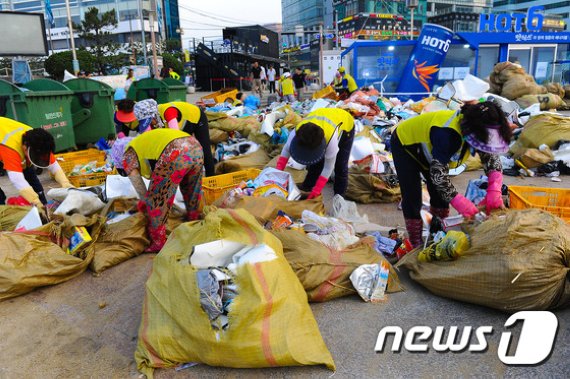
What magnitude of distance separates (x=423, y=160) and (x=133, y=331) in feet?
7.08

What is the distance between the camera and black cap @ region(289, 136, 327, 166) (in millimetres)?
3463

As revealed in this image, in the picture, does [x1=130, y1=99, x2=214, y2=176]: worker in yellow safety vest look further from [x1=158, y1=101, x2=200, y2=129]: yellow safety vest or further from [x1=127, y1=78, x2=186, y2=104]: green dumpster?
[x1=127, y1=78, x2=186, y2=104]: green dumpster

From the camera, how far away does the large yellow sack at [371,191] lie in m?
4.72

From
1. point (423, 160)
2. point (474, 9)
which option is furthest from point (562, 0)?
point (423, 160)

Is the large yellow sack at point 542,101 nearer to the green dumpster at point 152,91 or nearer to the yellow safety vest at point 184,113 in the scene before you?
the green dumpster at point 152,91

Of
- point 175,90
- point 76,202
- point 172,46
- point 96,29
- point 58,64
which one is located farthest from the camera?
point 172,46

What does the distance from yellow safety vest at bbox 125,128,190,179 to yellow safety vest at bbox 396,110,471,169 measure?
1.64 m

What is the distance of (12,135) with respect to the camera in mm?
3420

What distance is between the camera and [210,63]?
22094 millimetres

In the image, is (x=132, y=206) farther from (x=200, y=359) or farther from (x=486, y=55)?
(x=486, y=55)

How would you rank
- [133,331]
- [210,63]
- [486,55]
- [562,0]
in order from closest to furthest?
[133,331], [486,55], [210,63], [562,0]

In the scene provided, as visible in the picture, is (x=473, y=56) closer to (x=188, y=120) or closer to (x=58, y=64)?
(x=188, y=120)

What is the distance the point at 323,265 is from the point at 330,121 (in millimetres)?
1497

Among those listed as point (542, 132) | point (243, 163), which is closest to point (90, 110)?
point (243, 163)
